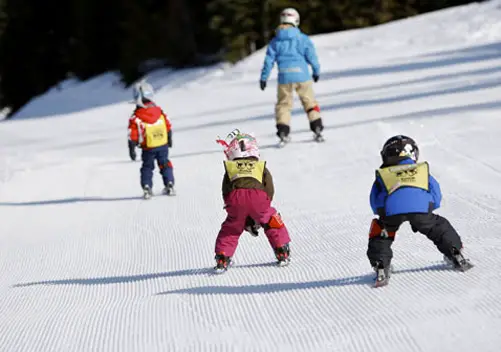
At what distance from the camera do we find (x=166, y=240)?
29.5 feet

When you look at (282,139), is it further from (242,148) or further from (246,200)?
(246,200)

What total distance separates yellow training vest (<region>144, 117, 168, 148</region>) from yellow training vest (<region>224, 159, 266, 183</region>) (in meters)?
4.01

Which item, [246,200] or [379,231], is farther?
[246,200]

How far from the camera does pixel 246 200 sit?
695 centimetres

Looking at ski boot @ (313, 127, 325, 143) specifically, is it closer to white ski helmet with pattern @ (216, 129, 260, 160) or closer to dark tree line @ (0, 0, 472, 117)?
white ski helmet with pattern @ (216, 129, 260, 160)

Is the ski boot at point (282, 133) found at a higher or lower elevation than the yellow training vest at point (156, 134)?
lower

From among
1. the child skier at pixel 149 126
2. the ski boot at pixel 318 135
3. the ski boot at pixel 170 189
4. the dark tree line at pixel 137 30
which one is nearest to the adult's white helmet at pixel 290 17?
the ski boot at pixel 318 135

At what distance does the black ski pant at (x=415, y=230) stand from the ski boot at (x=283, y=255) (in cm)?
109

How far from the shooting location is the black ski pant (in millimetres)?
6113

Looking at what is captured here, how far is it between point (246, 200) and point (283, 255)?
0.56m

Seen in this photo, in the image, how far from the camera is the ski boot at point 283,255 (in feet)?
23.5

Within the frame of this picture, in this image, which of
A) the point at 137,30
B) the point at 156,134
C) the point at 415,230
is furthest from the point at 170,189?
the point at 137,30

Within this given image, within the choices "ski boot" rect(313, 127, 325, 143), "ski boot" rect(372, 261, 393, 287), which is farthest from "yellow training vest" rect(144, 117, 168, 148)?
"ski boot" rect(372, 261, 393, 287)

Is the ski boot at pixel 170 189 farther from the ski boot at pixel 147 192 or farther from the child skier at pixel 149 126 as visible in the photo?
the child skier at pixel 149 126
